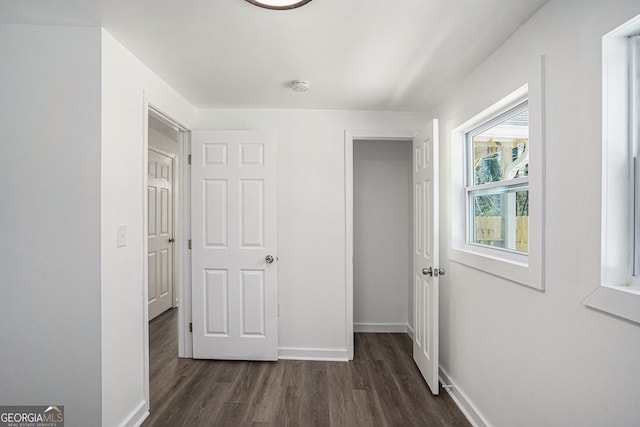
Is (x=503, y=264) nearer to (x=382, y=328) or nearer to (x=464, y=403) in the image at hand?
(x=464, y=403)

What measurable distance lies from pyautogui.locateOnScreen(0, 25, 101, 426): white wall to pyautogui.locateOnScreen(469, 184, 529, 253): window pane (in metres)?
2.28

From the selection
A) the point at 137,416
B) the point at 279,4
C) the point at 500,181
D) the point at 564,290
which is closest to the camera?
the point at 564,290

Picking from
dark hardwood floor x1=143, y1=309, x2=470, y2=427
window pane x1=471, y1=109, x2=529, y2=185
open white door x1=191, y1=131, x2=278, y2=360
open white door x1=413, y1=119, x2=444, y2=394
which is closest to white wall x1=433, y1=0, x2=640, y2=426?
window pane x1=471, y1=109, x2=529, y2=185

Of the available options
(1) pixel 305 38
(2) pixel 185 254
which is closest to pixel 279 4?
(1) pixel 305 38

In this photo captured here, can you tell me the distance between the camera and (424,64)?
208 cm

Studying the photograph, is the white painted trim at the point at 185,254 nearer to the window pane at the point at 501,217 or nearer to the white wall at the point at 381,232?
the white wall at the point at 381,232

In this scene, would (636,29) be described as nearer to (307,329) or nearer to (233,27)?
(233,27)

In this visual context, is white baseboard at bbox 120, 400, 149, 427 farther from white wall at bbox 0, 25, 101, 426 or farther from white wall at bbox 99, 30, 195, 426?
white wall at bbox 0, 25, 101, 426

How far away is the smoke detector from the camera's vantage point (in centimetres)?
235

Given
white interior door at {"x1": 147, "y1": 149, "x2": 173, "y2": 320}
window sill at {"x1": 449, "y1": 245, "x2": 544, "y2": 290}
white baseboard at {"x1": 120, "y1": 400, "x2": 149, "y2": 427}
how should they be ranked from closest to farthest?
window sill at {"x1": 449, "y1": 245, "x2": 544, "y2": 290}
white baseboard at {"x1": 120, "y1": 400, "x2": 149, "y2": 427}
white interior door at {"x1": 147, "y1": 149, "x2": 173, "y2": 320}

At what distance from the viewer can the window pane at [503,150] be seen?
5.76ft

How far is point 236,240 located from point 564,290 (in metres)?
2.36

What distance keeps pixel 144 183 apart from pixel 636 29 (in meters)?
2.50

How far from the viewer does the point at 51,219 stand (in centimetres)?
165
